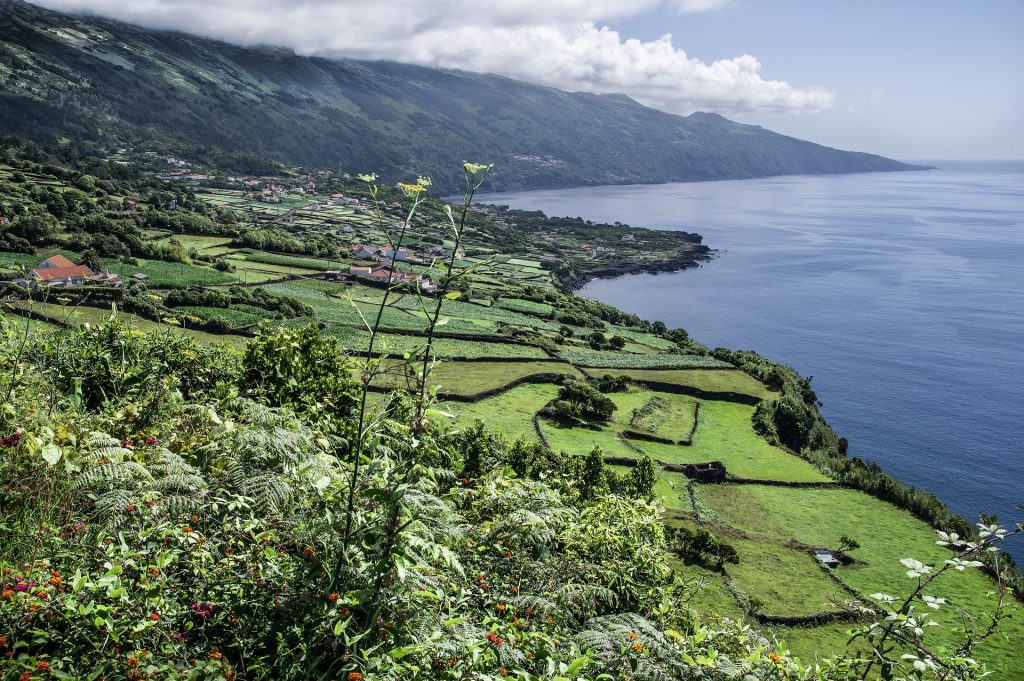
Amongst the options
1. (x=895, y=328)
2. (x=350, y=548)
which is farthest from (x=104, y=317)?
(x=895, y=328)

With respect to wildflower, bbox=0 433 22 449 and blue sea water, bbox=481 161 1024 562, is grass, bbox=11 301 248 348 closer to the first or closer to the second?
wildflower, bbox=0 433 22 449

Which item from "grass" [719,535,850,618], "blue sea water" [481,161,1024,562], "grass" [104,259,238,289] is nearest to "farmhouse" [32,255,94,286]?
"grass" [104,259,238,289]

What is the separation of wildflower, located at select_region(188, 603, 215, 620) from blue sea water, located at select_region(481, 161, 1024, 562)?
45.1 meters

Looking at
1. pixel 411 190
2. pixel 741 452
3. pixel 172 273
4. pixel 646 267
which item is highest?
pixel 411 190

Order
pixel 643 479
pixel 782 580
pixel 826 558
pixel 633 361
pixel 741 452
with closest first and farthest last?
pixel 782 580 < pixel 826 558 < pixel 643 479 < pixel 741 452 < pixel 633 361

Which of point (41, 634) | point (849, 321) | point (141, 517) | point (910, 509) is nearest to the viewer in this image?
point (41, 634)

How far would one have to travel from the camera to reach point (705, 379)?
51.2 metres

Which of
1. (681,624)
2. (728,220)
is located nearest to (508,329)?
(681,624)

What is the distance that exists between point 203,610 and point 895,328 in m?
94.5

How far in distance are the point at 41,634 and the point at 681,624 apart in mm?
7610

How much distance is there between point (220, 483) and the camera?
5359 mm

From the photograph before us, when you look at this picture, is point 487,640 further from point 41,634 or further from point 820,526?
point 820,526

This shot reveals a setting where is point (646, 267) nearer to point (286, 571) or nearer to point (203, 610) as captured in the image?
point (286, 571)

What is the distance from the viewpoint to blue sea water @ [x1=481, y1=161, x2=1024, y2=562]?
4881cm
